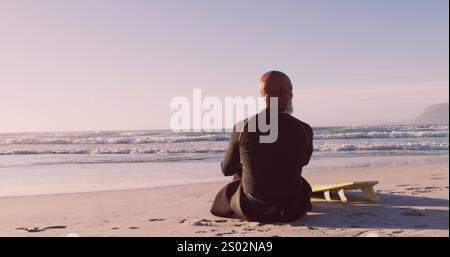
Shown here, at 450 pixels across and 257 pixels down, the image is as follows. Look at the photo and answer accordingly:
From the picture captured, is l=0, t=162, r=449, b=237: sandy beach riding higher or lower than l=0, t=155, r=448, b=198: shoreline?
higher

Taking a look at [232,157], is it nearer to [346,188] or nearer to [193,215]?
[193,215]

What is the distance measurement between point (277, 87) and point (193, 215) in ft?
6.58

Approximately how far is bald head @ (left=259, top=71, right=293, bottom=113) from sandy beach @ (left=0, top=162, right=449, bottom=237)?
1.26 metres

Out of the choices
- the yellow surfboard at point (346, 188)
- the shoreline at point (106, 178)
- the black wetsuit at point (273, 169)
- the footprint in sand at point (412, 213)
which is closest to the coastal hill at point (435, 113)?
the shoreline at point (106, 178)

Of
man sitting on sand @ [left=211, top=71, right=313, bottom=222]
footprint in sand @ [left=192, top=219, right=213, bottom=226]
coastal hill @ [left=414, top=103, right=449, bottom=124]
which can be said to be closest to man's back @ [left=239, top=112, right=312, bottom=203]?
man sitting on sand @ [left=211, top=71, right=313, bottom=222]

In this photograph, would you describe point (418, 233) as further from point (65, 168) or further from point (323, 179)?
point (65, 168)

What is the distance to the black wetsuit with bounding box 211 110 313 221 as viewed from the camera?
15.4 ft

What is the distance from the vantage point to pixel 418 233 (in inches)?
169

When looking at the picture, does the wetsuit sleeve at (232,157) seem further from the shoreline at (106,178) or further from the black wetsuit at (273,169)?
the shoreline at (106,178)

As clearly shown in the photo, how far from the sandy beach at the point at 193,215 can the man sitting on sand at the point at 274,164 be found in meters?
0.17

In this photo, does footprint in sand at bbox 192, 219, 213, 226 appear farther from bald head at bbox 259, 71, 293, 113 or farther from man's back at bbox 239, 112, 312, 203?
bald head at bbox 259, 71, 293, 113
